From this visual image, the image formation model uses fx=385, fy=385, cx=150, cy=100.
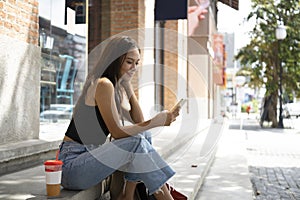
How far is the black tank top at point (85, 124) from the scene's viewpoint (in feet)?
8.52

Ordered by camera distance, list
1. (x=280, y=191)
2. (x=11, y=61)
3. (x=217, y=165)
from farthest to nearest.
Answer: (x=217, y=165) < (x=280, y=191) < (x=11, y=61)

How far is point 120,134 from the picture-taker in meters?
2.56

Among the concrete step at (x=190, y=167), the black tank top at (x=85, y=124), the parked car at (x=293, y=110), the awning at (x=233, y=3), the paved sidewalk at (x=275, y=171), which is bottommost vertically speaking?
the paved sidewalk at (x=275, y=171)

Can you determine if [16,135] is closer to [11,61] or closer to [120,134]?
[11,61]

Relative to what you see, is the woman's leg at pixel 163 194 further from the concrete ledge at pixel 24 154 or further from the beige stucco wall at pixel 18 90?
the beige stucco wall at pixel 18 90

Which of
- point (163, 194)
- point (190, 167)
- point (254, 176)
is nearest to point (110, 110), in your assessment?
point (163, 194)

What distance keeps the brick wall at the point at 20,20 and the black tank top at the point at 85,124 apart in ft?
5.03

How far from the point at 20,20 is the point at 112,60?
5.67ft

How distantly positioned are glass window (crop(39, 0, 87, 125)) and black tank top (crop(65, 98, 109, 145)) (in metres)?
4.73

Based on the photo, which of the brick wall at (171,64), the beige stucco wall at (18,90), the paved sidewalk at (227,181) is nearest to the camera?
the beige stucco wall at (18,90)

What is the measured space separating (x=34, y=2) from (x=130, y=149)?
7.86 feet

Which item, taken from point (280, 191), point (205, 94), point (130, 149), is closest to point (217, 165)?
point (280, 191)

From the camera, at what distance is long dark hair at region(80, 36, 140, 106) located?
2633mm

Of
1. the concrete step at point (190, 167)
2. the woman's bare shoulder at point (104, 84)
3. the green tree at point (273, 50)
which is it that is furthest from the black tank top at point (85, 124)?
the green tree at point (273, 50)
